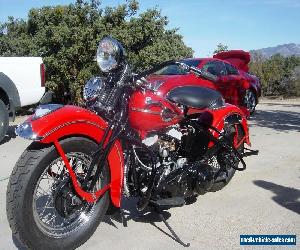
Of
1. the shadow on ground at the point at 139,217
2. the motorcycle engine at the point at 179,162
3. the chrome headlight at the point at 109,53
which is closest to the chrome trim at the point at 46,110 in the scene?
the chrome headlight at the point at 109,53

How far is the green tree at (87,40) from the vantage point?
13453 mm

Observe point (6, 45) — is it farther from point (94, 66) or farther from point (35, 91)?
point (35, 91)

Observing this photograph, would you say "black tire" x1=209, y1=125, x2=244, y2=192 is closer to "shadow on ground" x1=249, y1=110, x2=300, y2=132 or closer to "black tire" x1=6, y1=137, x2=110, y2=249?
"black tire" x1=6, y1=137, x2=110, y2=249

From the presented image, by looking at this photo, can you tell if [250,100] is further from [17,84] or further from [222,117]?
[222,117]

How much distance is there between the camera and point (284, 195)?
493 cm

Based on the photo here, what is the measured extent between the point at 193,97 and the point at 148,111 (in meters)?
0.50

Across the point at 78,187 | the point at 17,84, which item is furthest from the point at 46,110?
the point at 17,84

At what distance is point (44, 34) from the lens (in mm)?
14477

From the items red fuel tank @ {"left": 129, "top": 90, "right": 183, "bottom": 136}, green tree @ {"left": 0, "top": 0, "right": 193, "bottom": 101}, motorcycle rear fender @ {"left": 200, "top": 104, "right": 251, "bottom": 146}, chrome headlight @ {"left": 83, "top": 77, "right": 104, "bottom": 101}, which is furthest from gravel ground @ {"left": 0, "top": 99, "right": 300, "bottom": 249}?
green tree @ {"left": 0, "top": 0, "right": 193, "bottom": 101}

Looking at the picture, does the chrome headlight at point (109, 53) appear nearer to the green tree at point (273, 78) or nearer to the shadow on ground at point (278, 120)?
the shadow on ground at point (278, 120)

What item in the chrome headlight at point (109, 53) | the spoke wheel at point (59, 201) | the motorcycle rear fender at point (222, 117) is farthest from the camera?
the motorcycle rear fender at point (222, 117)

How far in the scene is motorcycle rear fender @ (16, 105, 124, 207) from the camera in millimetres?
3104

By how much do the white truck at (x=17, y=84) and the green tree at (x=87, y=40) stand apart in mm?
3696

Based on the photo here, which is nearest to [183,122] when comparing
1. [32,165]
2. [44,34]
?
[32,165]
